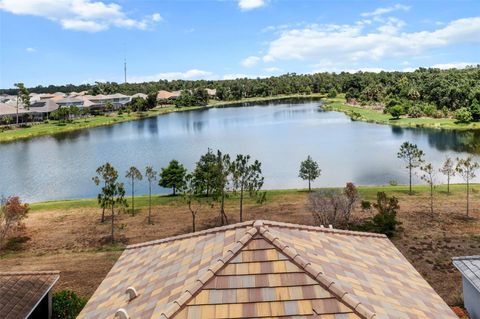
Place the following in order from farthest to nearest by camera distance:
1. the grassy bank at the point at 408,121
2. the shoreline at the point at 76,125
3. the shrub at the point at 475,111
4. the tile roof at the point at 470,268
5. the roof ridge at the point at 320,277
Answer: the shoreline at the point at 76,125
the shrub at the point at 475,111
the grassy bank at the point at 408,121
the tile roof at the point at 470,268
the roof ridge at the point at 320,277

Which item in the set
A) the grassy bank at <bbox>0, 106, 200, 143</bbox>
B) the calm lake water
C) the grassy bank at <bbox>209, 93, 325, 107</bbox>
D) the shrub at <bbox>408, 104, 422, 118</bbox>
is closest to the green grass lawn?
the calm lake water

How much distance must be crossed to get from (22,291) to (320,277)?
1246cm

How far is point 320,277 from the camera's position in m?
8.55

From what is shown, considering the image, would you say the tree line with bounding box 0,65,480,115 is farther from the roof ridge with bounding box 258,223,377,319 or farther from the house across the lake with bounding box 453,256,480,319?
the roof ridge with bounding box 258,223,377,319

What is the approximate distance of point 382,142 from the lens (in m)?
70.7

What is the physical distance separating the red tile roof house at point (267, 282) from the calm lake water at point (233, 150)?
113 feet

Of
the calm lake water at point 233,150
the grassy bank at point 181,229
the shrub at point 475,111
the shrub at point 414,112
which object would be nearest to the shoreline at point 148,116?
the shrub at point 475,111

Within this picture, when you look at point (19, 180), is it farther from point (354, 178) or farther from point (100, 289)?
point (100, 289)

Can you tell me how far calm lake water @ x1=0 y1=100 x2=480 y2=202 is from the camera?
50531 mm

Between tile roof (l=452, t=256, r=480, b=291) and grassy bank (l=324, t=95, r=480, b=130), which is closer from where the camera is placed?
tile roof (l=452, t=256, r=480, b=291)

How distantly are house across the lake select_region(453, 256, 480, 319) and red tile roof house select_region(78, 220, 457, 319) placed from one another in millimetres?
4360

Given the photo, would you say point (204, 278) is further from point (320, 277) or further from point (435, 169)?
point (435, 169)

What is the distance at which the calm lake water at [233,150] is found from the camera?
50.5m

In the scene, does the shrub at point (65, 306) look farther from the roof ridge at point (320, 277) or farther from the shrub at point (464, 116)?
the shrub at point (464, 116)
